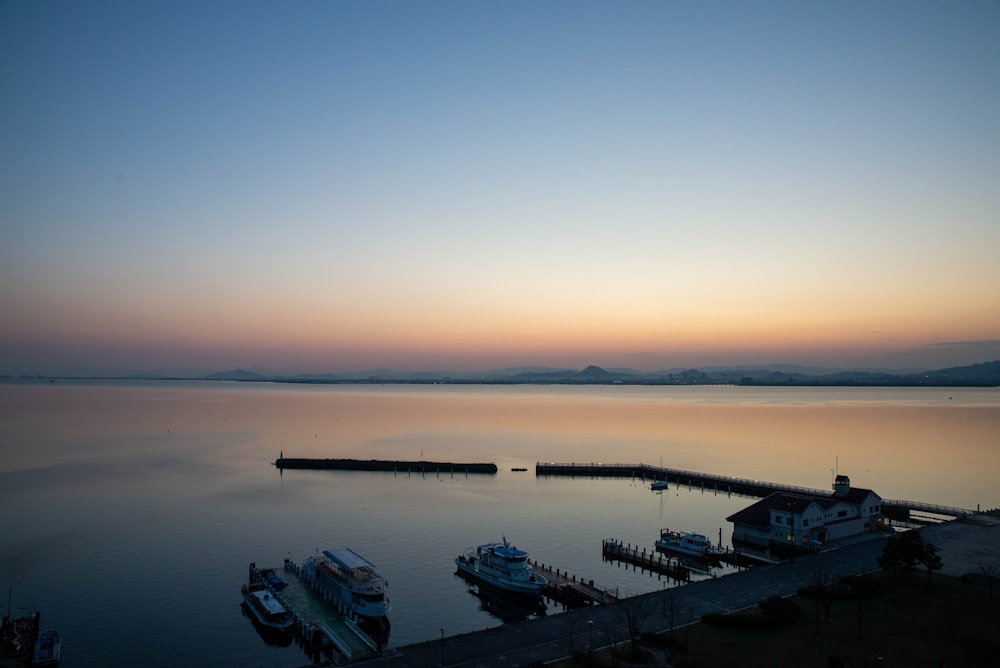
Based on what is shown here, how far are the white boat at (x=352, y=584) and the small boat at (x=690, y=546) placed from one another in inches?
943

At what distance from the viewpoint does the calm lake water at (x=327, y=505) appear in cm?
3891

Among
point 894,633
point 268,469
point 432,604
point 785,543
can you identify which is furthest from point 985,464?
point 268,469

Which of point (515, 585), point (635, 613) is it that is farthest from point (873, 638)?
point (515, 585)

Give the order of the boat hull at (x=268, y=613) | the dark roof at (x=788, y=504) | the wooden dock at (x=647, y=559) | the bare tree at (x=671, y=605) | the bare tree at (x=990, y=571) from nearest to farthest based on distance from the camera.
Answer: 1. the bare tree at (x=671, y=605)
2. the bare tree at (x=990, y=571)
3. the boat hull at (x=268, y=613)
4. the wooden dock at (x=647, y=559)
5. the dark roof at (x=788, y=504)

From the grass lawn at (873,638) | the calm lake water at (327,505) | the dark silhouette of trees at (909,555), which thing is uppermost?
the dark silhouette of trees at (909,555)

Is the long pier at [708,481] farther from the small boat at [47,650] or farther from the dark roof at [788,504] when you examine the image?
the small boat at [47,650]

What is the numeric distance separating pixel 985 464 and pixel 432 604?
93.4 m

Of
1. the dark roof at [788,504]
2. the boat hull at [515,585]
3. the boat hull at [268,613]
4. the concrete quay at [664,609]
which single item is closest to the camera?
the concrete quay at [664,609]

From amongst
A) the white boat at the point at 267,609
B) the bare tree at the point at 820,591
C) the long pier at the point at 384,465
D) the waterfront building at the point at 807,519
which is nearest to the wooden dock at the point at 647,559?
the waterfront building at the point at 807,519

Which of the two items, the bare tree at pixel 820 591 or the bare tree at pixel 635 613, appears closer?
the bare tree at pixel 635 613

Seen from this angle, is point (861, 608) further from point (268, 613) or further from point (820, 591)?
point (268, 613)

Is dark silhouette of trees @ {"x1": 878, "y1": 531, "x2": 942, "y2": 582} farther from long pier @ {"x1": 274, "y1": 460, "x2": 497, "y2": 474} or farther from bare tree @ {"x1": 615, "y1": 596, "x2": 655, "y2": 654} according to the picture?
long pier @ {"x1": 274, "y1": 460, "x2": 497, "y2": 474}

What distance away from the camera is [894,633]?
28500 millimetres

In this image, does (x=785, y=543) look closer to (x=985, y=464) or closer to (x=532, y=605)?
(x=532, y=605)
